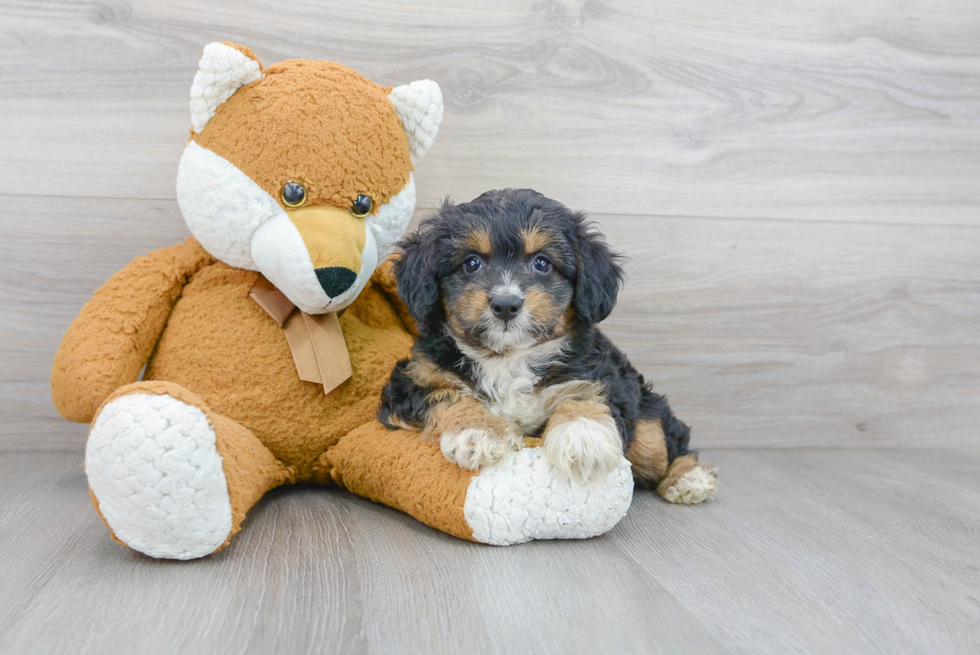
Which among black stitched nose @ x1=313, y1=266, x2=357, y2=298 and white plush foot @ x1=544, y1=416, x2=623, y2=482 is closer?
white plush foot @ x1=544, y1=416, x2=623, y2=482

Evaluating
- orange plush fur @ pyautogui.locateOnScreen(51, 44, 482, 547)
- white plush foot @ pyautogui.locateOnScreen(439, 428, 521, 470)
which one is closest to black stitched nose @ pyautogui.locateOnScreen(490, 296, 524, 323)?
white plush foot @ pyautogui.locateOnScreen(439, 428, 521, 470)

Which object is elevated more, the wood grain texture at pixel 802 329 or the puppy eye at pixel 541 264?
the puppy eye at pixel 541 264

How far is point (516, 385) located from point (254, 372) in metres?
0.74

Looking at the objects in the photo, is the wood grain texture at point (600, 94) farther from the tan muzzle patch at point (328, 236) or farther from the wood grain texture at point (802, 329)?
the tan muzzle patch at point (328, 236)

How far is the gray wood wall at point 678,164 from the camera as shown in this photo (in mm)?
2467

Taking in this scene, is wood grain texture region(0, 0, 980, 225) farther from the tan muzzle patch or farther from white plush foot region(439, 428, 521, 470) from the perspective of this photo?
white plush foot region(439, 428, 521, 470)

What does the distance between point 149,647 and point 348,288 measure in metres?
0.99

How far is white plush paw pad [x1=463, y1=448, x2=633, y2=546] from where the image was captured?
5.73 feet

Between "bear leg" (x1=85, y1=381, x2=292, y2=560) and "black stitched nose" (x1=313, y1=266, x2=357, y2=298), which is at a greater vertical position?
"black stitched nose" (x1=313, y1=266, x2=357, y2=298)

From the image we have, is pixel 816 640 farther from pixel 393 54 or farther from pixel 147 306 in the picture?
pixel 393 54

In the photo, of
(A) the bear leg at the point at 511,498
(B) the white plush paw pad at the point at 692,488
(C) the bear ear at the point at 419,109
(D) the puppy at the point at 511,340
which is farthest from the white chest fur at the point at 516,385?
(C) the bear ear at the point at 419,109

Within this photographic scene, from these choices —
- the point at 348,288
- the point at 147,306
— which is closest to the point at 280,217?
the point at 348,288

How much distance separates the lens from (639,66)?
8.98 feet

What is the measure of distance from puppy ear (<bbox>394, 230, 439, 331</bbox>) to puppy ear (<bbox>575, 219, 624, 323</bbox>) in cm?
37
